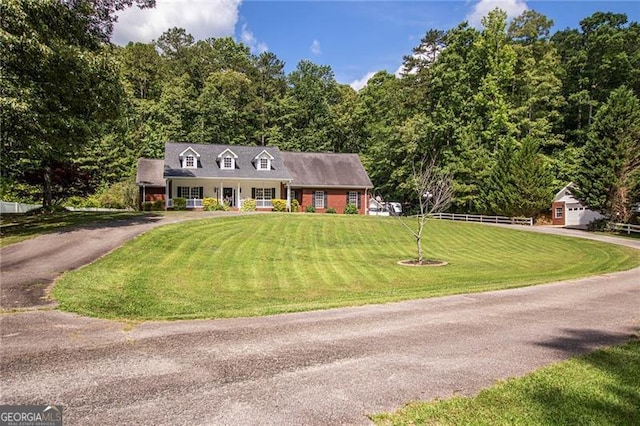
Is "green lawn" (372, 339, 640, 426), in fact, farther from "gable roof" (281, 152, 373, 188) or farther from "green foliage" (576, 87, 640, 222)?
"gable roof" (281, 152, 373, 188)

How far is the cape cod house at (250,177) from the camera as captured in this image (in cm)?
3941

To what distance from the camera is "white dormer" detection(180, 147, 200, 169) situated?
3993 centimetres

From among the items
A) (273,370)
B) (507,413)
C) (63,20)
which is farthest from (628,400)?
(63,20)

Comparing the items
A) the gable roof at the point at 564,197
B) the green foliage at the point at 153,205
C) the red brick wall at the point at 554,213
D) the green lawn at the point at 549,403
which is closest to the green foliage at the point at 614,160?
the gable roof at the point at 564,197

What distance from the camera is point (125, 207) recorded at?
40.4 meters

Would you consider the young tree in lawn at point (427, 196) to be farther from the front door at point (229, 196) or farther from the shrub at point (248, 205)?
the front door at point (229, 196)

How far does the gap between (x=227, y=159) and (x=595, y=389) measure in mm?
39225

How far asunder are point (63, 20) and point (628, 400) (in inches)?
876

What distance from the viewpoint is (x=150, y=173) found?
42812 millimetres

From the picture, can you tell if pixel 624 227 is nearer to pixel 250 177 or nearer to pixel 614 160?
pixel 614 160

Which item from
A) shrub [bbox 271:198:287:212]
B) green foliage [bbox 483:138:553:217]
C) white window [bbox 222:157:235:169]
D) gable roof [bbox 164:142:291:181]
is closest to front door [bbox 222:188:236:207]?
gable roof [bbox 164:142:291:181]

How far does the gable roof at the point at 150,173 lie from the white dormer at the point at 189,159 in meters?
3.33

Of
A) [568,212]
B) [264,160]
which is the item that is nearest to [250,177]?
[264,160]

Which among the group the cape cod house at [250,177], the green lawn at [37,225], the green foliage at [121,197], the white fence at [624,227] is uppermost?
the cape cod house at [250,177]
